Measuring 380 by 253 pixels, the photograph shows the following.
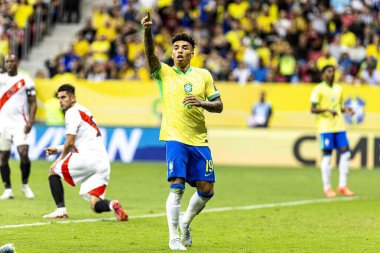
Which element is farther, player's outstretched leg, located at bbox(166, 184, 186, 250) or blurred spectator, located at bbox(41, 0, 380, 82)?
blurred spectator, located at bbox(41, 0, 380, 82)

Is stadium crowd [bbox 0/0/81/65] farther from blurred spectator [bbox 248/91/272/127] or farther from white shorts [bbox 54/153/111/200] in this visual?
white shorts [bbox 54/153/111/200]

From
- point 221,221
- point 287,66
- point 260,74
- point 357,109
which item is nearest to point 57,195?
point 221,221

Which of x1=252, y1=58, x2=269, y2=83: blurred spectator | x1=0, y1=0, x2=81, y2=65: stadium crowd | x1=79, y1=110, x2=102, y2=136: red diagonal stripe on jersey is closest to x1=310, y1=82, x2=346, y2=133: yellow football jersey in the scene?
x1=79, y1=110, x2=102, y2=136: red diagonal stripe on jersey

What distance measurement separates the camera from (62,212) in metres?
13.9

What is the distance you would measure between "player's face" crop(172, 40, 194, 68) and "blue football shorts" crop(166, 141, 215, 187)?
892 mm

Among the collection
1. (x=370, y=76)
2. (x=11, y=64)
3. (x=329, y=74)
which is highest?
(x=11, y=64)

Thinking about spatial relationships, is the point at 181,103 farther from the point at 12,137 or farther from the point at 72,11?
the point at 72,11

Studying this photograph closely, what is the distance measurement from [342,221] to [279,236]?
2.27 metres

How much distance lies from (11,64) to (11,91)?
19.1 inches

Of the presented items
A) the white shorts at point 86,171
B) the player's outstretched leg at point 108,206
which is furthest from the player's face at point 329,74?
the player's outstretched leg at point 108,206

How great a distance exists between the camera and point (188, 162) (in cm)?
1117

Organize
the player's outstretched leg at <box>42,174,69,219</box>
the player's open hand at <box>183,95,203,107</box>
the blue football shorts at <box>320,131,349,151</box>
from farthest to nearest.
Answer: the blue football shorts at <box>320,131,349,151</box> < the player's outstretched leg at <box>42,174,69,219</box> < the player's open hand at <box>183,95,203,107</box>

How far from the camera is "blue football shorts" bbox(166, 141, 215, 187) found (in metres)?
11.0

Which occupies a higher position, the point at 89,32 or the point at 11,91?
the point at 89,32
